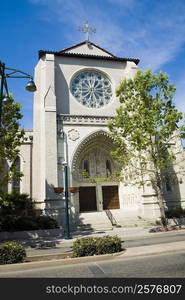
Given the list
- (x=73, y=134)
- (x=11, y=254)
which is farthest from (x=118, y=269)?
(x=73, y=134)

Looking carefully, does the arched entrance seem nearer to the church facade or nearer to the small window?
the church facade

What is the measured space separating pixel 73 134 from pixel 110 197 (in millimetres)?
7544

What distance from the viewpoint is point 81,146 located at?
21.2 metres

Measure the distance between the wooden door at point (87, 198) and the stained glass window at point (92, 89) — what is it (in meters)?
8.86

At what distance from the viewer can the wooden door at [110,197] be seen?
2250 cm

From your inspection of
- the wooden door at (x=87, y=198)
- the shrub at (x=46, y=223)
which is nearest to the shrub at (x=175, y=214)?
the wooden door at (x=87, y=198)

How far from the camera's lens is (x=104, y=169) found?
23125 millimetres

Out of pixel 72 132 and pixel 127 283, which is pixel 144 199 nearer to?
pixel 72 132

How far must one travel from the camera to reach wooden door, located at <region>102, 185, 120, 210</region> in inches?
886

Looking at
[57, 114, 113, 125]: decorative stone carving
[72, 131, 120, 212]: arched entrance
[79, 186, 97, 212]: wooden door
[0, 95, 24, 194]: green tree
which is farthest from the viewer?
[72, 131, 120, 212]: arched entrance

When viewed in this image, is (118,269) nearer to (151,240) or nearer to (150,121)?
(151,240)

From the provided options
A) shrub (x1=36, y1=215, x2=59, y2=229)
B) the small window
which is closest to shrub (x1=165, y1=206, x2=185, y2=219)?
the small window

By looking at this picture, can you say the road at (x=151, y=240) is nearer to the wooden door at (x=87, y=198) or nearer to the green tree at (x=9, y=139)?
the green tree at (x=9, y=139)

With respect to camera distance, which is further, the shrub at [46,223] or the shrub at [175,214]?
the shrub at [175,214]
